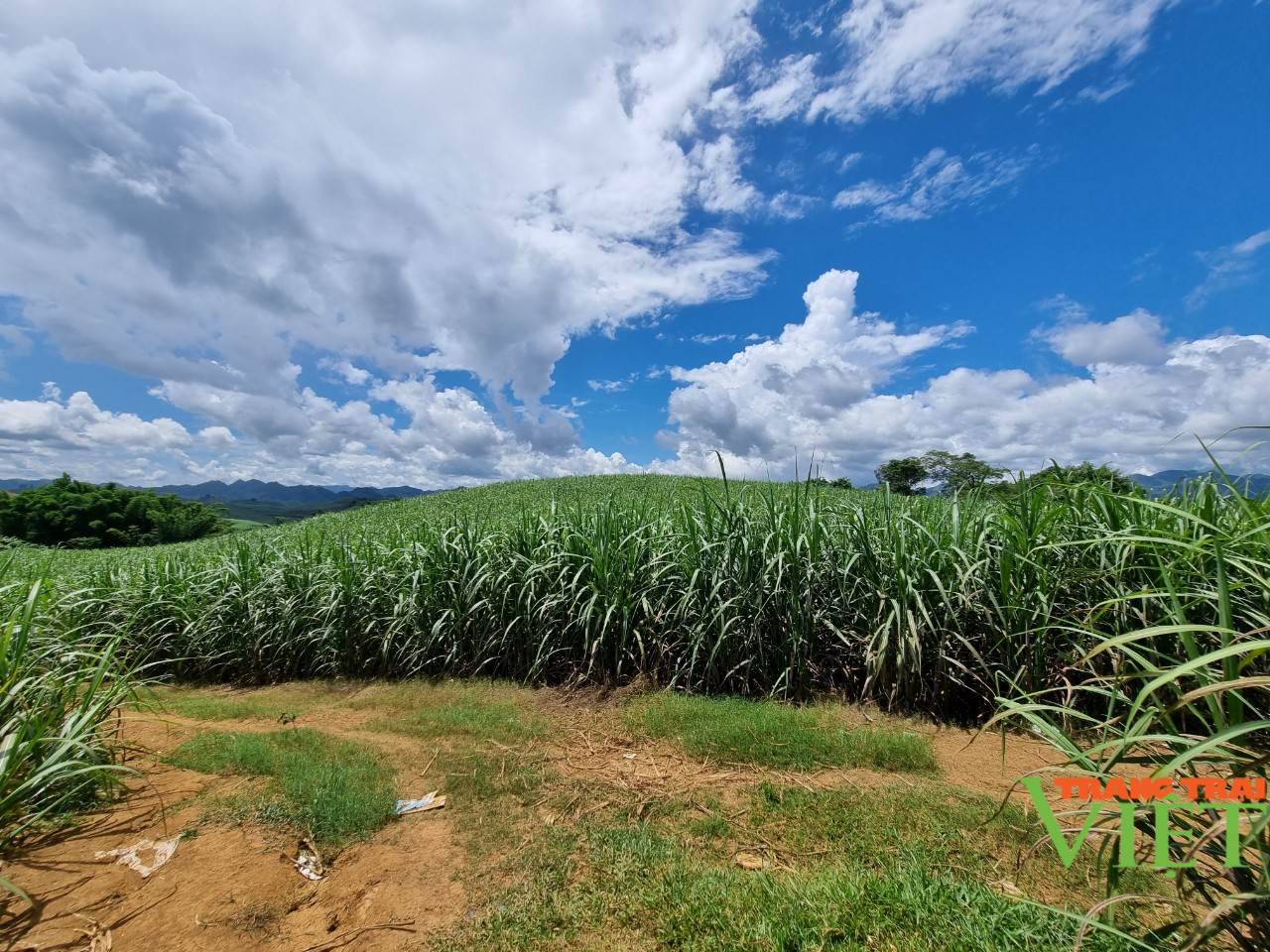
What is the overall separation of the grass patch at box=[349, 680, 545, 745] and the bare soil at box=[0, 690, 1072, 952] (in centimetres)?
24

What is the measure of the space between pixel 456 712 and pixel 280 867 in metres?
1.41

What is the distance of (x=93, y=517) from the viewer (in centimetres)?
2742

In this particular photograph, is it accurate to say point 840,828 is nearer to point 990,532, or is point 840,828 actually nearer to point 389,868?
point 389,868

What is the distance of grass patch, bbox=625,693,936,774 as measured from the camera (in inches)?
98.5

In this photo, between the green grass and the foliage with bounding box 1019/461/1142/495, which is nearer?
the green grass

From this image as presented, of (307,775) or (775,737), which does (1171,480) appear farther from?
(307,775)

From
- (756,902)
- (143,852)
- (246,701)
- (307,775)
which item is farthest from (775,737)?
(246,701)

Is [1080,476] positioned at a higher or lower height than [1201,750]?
higher

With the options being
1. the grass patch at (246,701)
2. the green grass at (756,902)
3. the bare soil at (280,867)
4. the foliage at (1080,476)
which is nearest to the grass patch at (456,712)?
the bare soil at (280,867)

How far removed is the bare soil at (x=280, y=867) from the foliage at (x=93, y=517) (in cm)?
3118

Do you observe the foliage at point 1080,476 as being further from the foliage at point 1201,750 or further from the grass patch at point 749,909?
the grass patch at point 749,909

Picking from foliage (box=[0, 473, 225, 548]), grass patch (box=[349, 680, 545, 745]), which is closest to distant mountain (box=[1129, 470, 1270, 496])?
grass patch (box=[349, 680, 545, 745])

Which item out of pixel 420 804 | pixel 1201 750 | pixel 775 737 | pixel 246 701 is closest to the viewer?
pixel 1201 750

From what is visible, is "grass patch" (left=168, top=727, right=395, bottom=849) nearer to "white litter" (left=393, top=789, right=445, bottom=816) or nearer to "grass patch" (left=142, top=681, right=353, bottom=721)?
"white litter" (left=393, top=789, right=445, bottom=816)
